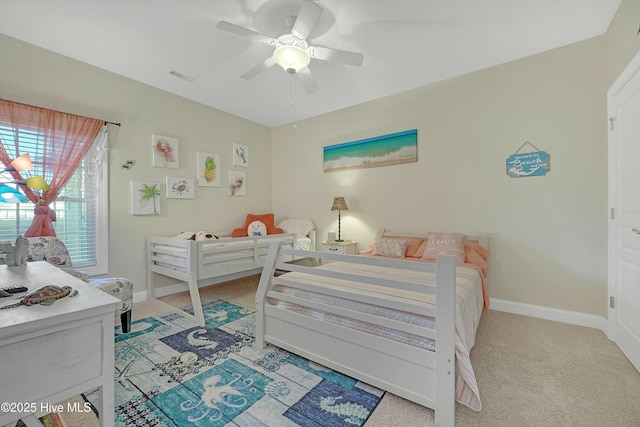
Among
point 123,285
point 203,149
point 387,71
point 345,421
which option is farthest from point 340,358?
point 203,149

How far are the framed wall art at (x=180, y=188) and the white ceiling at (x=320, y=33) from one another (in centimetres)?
116

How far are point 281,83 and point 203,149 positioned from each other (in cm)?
149

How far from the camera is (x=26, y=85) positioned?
2469 mm

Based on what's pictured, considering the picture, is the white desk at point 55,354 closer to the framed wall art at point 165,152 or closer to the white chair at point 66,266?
the white chair at point 66,266

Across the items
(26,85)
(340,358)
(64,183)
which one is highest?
(26,85)

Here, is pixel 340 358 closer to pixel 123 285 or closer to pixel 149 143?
pixel 123 285

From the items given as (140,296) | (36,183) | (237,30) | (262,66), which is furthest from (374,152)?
(36,183)

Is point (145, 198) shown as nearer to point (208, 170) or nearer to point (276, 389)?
point (208, 170)

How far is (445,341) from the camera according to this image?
1305mm

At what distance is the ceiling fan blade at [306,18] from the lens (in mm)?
1786

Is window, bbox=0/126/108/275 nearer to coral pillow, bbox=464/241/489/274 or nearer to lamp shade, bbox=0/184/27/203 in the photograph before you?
lamp shade, bbox=0/184/27/203

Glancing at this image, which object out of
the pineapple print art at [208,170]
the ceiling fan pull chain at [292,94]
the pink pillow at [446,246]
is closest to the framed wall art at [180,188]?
the pineapple print art at [208,170]

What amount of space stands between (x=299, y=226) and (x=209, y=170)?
5.21 ft

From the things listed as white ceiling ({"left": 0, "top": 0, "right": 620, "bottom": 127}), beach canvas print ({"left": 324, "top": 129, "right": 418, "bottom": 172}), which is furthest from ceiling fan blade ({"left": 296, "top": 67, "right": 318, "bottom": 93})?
beach canvas print ({"left": 324, "top": 129, "right": 418, "bottom": 172})
